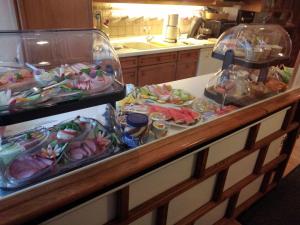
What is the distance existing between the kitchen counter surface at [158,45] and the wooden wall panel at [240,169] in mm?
1737

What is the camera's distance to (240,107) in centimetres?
132

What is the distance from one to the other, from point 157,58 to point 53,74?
2.29 metres

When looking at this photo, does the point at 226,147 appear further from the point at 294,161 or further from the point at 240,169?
the point at 294,161

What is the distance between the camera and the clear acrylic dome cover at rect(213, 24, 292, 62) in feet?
4.72

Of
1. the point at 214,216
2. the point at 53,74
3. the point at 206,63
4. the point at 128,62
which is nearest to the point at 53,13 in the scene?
the point at 128,62

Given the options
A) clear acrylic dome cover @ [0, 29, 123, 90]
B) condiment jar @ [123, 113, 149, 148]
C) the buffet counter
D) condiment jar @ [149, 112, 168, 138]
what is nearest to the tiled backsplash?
the buffet counter

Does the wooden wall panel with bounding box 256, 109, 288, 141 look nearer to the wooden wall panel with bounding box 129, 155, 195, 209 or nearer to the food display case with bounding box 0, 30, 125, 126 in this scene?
the wooden wall panel with bounding box 129, 155, 195, 209

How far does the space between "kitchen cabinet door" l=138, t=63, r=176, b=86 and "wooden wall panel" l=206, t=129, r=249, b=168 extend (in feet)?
6.05

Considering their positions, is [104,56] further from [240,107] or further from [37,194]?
[240,107]

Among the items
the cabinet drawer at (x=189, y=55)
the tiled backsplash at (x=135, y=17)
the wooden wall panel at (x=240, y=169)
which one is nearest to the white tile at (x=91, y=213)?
the wooden wall panel at (x=240, y=169)

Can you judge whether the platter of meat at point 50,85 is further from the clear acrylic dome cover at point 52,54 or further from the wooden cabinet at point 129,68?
the wooden cabinet at point 129,68

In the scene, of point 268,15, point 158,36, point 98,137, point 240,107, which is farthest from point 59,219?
point 268,15

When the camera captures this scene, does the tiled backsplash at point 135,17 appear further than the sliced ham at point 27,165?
Yes

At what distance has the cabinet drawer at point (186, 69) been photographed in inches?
134
